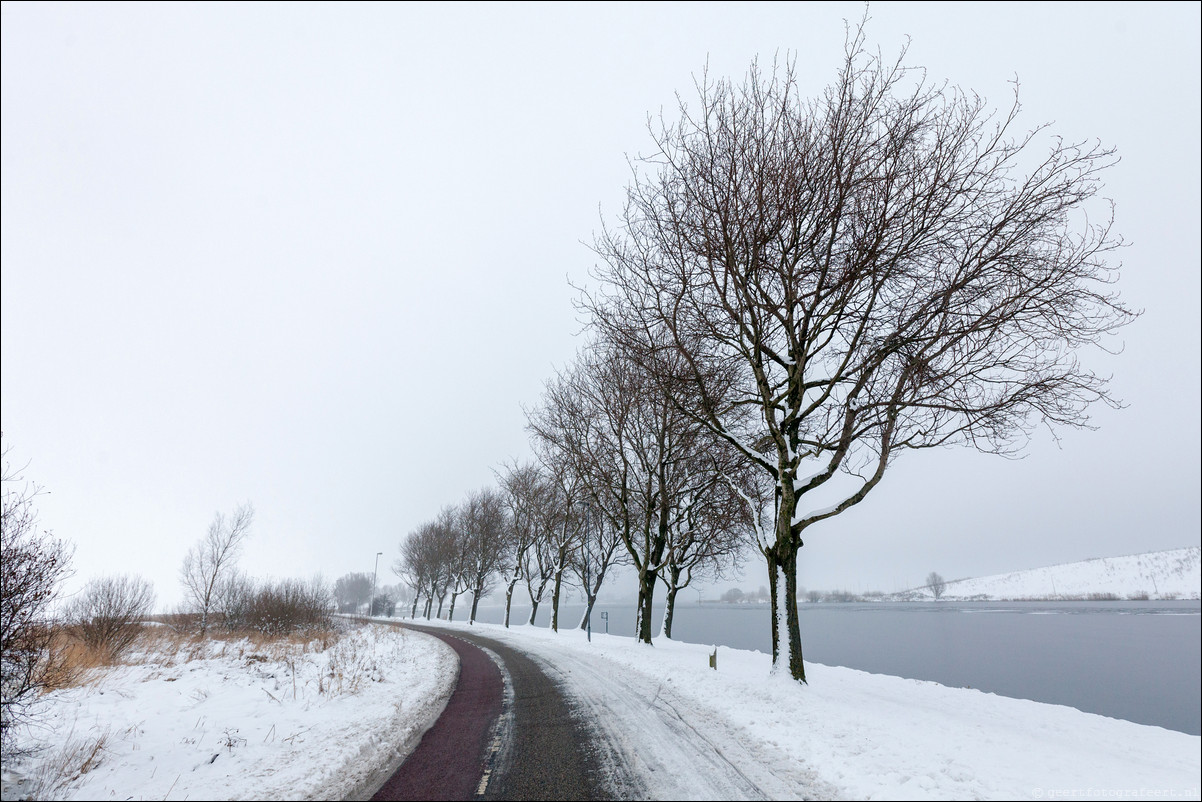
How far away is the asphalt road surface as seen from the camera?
17.2ft

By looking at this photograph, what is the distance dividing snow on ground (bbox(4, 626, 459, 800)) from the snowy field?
0.04 metres

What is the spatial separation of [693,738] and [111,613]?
2034 centimetres

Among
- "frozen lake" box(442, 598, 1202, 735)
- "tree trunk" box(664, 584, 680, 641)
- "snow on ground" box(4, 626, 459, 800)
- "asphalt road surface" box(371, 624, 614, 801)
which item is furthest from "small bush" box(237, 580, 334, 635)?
"asphalt road surface" box(371, 624, 614, 801)

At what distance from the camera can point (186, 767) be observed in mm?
6117

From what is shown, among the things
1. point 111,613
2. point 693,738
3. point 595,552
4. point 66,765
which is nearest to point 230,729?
point 66,765

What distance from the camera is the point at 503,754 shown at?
644 cm

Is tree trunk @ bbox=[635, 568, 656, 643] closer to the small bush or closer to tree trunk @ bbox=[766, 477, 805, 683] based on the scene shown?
tree trunk @ bbox=[766, 477, 805, 683]

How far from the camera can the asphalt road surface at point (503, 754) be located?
17.2ft

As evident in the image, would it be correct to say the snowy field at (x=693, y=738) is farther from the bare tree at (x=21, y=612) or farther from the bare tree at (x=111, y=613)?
the bare tree at (x=111, y=613)

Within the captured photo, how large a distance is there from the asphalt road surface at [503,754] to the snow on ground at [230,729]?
48cm

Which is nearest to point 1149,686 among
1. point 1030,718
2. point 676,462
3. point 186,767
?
point 1030,718

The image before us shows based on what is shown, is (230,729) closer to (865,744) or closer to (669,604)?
(865,744)

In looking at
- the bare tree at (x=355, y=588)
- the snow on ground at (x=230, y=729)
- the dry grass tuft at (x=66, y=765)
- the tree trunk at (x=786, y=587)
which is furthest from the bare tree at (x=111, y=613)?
the bare tree at (x=355, y=588)

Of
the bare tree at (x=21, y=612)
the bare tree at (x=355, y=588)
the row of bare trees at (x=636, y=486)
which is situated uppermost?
the row of bare trees at (x=636, y=486)
